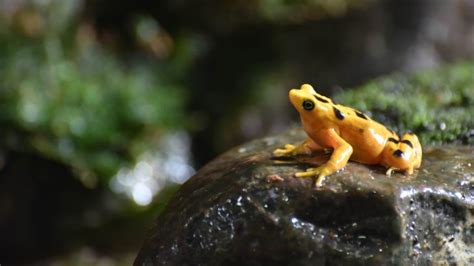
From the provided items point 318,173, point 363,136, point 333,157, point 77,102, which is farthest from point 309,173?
point 77,102

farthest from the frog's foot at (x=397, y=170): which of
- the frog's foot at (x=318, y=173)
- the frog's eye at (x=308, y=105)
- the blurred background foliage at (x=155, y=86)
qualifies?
the blurred background foliage at (x=155, y=86)

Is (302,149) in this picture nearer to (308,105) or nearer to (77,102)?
(308,105)

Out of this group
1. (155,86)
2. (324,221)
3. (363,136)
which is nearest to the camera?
(324,221)

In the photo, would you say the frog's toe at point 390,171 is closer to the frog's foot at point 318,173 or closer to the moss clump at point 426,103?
the frog's foot at point 318,173

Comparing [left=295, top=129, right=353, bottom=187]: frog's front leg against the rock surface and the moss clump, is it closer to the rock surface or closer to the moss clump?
the rock surface

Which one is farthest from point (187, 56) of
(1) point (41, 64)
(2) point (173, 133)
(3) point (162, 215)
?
(3) point (162, 215)

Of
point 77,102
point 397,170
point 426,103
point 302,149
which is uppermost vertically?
point 77,102
